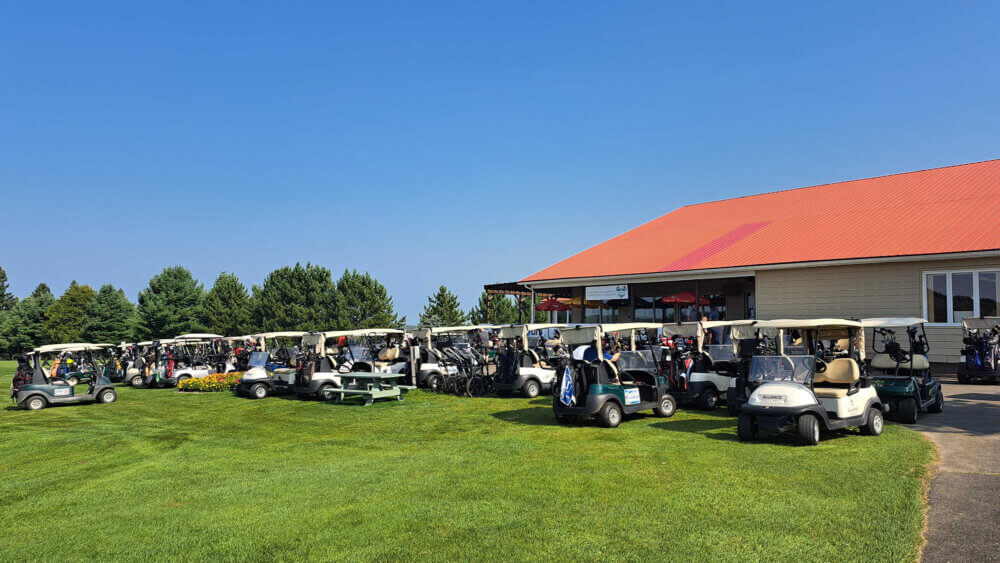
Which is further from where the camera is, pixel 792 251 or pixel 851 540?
pixel 792 251

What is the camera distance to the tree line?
5669 centimetres

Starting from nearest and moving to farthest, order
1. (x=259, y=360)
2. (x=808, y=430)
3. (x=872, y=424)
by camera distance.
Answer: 1. (x=808, y=430)
2. (x=872, y=424)
3. (x=259, y=360)

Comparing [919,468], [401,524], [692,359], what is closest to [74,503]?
[401,524]

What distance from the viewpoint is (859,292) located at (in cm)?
2052

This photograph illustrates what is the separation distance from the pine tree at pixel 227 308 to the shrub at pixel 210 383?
37.9 metres

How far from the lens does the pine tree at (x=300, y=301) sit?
5631cm

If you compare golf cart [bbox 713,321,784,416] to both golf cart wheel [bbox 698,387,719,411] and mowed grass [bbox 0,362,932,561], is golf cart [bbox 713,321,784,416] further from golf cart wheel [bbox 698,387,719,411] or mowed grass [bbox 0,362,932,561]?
mowed grass [bbox 0,362,932,561]

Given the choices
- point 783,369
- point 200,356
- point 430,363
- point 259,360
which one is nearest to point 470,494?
point 783,369

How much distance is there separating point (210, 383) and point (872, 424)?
18862 mm

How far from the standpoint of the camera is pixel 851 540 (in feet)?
17.0

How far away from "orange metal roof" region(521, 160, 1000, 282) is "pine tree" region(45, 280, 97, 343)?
168 feet

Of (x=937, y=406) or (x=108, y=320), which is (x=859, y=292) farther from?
(x=108, y=320)

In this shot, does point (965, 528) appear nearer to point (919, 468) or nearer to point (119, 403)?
point (919, 468)

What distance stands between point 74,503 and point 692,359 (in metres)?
10.8
